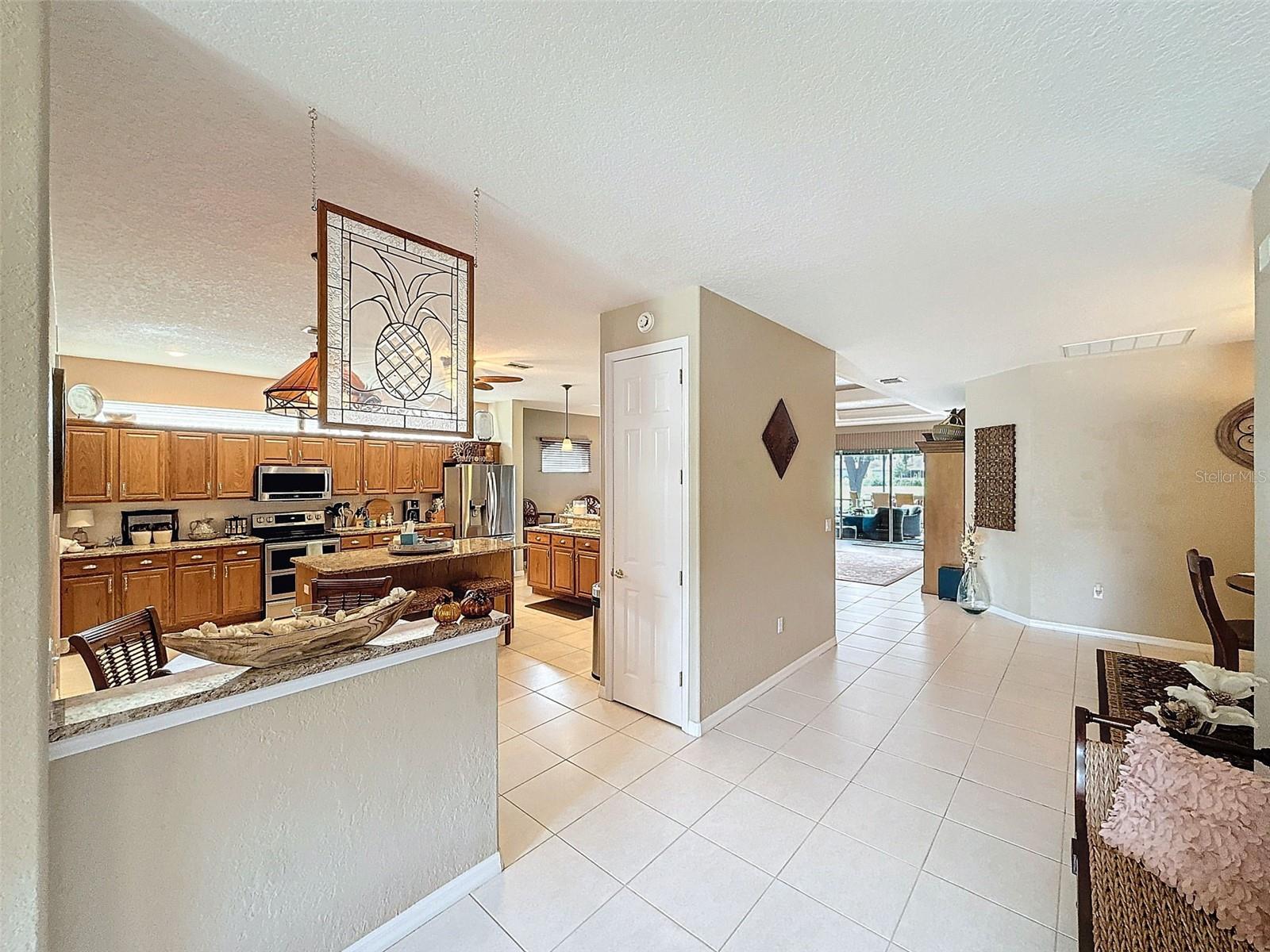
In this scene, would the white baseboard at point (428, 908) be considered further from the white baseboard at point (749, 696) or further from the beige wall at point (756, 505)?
the beige wall at point (756, 505)

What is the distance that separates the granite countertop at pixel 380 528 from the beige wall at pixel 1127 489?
21.9 ft

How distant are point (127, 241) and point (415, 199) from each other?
5.02 feet

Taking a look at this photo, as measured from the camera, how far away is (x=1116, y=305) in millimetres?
3338

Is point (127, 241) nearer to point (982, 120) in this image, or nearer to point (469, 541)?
point (469, 541)

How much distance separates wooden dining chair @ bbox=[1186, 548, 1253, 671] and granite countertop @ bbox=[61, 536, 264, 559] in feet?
24.9

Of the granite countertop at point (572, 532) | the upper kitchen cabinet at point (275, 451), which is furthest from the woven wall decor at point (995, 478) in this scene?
the upper kitchen cabinet at point (275, 451)

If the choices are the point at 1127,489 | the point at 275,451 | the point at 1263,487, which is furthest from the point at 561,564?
the point at 1127,489

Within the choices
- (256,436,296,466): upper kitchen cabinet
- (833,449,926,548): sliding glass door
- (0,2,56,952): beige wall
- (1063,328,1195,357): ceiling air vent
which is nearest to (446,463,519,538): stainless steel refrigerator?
(256,436,296,466): upper kitchen cabinet

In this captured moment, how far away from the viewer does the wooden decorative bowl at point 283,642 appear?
141 cm

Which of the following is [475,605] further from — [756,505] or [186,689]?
[756,505]

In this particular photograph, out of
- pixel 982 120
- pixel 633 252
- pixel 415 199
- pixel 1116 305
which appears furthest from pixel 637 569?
pixel 1116 305

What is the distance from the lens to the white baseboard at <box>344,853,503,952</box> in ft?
5.50

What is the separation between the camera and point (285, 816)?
1.51m

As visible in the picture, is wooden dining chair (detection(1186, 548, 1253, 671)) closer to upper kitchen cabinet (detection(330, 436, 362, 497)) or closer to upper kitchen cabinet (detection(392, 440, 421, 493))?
upper kitchen cabinet (detection(392, 440, 421, 493))
